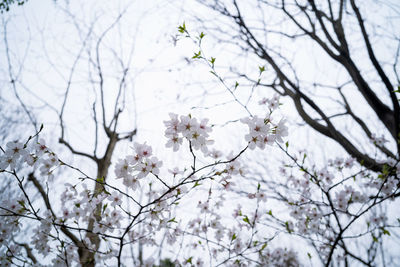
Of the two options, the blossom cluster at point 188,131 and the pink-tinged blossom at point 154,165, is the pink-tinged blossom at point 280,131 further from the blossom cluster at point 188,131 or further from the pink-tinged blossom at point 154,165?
the pink-tinged blossom at point 154,165

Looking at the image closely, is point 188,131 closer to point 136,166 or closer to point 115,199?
point 136,166

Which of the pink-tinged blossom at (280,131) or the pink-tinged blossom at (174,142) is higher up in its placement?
the pink-tinged blossom at (280,131)

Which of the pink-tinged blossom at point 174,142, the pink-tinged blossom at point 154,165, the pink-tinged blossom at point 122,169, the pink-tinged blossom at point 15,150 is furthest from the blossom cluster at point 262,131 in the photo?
the pink-tinged blossom at point 15,150

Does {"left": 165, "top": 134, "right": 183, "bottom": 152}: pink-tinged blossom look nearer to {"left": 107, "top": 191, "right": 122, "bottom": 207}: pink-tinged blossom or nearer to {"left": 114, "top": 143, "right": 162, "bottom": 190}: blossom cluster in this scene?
{"left": 114, "top": 143, "right": 162, "bottom": 190}: blossom cluster

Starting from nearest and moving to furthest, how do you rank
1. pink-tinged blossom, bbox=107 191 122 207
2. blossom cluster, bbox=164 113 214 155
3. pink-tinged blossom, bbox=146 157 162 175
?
blossom cluster, bbox=164 113 214 155 → pink-tinged blossom, bbox=146 157 162 175 → pink-tinged blossom, bbox=107 191 122 207

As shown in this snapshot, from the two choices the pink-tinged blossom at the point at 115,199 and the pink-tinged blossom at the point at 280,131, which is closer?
the pink-tinged blossom at the point at 280,131

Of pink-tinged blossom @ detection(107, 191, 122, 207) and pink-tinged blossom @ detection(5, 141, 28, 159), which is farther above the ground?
pink-tinged blossom @ detection(5, 141, 28, 159)

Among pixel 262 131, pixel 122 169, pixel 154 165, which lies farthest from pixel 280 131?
pixel 122 169

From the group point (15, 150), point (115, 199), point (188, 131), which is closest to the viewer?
point (188, 131)

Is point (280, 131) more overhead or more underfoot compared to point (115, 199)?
more overhead

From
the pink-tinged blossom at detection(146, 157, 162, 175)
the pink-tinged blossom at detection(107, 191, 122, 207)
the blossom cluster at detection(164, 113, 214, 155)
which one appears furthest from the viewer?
the pink-tinged blossom at detection(107, 191, 122, 207)

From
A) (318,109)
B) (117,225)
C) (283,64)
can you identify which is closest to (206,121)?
(117,225)

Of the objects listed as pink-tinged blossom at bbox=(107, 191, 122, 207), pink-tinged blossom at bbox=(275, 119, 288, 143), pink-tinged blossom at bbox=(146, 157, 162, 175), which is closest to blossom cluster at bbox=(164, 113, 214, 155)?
pink-tinged blossom at bbox=(146, 157, 162, 175)

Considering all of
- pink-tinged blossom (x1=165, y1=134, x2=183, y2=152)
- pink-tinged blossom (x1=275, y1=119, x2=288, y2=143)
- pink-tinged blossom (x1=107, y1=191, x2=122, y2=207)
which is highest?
pink-tinged blossom (x1=275, y1=119, x2=288, y2=143)
